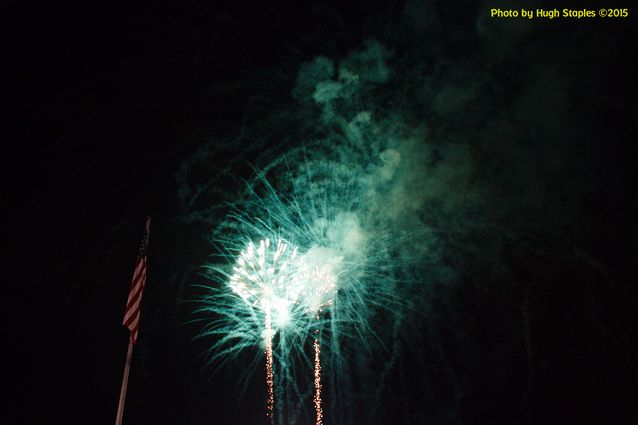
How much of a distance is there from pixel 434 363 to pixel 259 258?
65.9 ft

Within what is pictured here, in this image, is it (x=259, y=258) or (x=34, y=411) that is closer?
(x=259, y=258)

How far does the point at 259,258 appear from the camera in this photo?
11.4 meters

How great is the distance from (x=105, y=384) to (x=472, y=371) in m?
21.0

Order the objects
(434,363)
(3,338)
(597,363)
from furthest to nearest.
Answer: (434,363) < (597,363) < (3,338)

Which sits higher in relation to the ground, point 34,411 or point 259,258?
point 259,258

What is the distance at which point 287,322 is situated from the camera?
11.9 m

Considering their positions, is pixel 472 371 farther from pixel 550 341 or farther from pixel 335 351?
pixel 335 351

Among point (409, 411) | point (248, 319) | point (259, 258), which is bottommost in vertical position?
point (409, 411)

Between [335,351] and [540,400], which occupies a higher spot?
[335,351]

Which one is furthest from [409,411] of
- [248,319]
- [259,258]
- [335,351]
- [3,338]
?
[3,338]

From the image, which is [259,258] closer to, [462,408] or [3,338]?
[3,338]

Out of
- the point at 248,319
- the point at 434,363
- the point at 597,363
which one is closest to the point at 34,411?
the point at 248,319

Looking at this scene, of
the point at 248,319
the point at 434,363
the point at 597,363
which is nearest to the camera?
the point at 248,319

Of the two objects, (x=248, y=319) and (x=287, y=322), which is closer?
(x=287, y=322)
